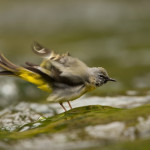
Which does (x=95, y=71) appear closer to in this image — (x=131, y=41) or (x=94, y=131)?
(x=94, y=131)

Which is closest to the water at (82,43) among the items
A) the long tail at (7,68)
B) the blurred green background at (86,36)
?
the blurred green background at (86,36)

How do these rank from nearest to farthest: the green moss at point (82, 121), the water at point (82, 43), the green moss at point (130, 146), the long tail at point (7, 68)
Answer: the green moss at point (130, 146) < the green moss at point (82, 121) < the long tail at point (7, 68) < the water at point (82, 43)

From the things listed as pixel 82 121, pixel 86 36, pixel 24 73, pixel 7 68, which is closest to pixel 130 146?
pixel 82 121

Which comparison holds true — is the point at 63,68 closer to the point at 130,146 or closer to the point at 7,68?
the point at 7,68

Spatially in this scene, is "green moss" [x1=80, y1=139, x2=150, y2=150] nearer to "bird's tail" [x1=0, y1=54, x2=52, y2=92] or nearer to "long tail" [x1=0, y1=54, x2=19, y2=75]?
"bird's tail" [x1=0, y1=54, x2=52, y2=92]

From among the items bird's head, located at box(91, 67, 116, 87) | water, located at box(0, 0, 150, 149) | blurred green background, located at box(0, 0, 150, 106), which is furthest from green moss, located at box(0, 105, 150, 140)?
blurred green background, located at box(0, 0, 150, 106)

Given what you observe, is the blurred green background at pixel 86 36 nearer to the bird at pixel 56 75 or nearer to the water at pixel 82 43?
the water at pixel 82 43
